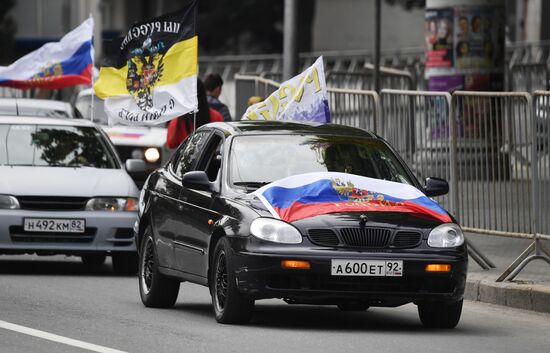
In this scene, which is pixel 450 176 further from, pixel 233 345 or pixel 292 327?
pixel 233 345

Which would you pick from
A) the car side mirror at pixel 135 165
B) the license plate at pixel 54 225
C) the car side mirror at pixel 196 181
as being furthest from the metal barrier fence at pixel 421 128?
the car side mirror at pixel 196 181

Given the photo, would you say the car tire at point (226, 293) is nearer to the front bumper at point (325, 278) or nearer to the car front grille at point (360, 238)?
the front bumper at point (325, 278)

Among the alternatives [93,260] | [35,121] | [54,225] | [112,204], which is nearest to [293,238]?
[54,225]

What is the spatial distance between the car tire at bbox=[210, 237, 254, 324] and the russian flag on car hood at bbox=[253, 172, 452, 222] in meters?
0.45

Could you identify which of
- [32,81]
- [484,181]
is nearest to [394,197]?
[484,181]

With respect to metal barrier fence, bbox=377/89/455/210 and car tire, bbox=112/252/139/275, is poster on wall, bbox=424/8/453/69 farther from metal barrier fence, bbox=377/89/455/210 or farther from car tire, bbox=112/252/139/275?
car tire, bbox=112/252/139/275

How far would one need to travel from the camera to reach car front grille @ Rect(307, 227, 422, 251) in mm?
11297

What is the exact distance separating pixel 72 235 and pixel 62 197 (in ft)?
1.15

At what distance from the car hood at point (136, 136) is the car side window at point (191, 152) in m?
10.5

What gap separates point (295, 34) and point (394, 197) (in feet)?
36.7

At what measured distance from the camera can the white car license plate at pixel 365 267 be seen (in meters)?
11.3

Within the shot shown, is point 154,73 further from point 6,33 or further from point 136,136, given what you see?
point 6,33

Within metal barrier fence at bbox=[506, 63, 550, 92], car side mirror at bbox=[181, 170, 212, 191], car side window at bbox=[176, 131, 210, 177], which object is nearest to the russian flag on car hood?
car side mirror at bbox=[181, 170, 212, 191]

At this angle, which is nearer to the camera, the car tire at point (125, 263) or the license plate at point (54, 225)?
the license plate at point (54, 225)
